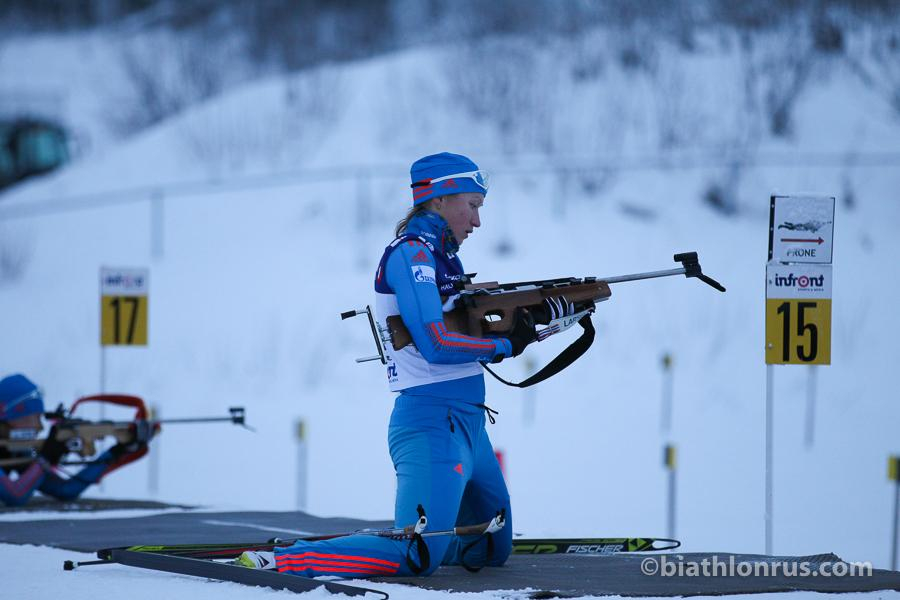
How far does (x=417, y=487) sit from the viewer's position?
618 cm

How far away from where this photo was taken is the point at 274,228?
25.2 m

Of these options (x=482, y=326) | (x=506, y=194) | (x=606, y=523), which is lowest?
(x=606, y=523)

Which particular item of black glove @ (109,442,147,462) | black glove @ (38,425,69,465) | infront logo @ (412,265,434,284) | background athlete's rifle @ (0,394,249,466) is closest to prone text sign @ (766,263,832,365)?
infront logo @ (412,265,434,284)

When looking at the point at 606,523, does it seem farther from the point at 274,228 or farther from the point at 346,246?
the point at 274,228

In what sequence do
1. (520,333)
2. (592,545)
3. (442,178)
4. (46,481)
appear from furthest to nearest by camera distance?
(46,481), (592,545), (442,178), (520,333)

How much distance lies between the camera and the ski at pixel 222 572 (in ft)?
19.0

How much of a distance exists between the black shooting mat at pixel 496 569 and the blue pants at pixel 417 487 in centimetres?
13

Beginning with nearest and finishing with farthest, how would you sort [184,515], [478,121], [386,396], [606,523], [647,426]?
[184,515] → [606,523] → [647,426] → [386,396] → [478,121]

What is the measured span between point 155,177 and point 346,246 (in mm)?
6120

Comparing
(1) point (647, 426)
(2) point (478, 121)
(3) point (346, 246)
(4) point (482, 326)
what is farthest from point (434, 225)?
(2) point (478, 121)

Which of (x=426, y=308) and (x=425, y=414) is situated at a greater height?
(x=426, y=308)

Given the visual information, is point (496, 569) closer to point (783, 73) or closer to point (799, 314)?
point (799, 314)

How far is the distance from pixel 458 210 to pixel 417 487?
1.40 m

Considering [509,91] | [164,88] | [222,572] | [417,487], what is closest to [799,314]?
[417,487]
